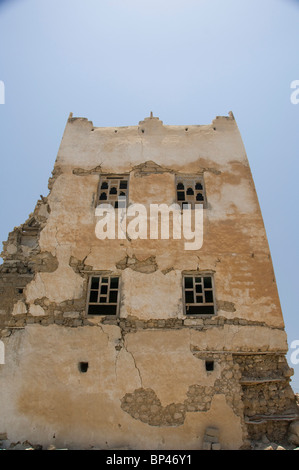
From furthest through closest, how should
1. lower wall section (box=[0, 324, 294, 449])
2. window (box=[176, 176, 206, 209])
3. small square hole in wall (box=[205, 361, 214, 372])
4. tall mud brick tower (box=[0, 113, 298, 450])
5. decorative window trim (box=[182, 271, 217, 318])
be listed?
window (box=[176, 176, 206, 209])
decorative window trim (box=[182, 271, 217, 318])
small square hole in wall (box=[205, 361, 214, 372])
tall mud brick tower (box=[0, 113, 298, 450])
lower wall section (box=[0, 324, 294, 449])

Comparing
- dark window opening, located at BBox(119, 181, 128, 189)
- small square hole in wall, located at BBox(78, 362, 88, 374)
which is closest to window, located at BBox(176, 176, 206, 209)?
dark window opening, located at BBox(119, 181, 128, 189)

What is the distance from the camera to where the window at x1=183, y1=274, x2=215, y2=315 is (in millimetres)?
7777

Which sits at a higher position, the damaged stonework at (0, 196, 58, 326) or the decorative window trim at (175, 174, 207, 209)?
the decorative window trim at (175, 174, 207, 209)

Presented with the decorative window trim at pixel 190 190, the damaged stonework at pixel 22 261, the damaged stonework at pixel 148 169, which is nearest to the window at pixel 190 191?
the decorative window trim at pixel 190 190

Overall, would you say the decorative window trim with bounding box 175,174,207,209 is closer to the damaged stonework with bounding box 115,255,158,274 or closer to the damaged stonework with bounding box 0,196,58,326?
the damaged stonework with bounding box 115,255,158,274

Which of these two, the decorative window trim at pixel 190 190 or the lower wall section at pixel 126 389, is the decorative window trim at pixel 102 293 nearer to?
the lower wall section at pixel 126 389

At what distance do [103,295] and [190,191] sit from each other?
4.17m

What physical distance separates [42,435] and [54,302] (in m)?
2.92

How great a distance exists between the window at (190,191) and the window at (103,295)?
10.3ft

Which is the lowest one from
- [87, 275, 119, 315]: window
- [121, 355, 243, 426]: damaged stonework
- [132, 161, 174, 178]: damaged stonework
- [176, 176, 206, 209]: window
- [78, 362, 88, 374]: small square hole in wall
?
[121, 355, 243, 426]: damaged stonework

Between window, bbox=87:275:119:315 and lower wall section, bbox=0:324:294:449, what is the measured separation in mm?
620

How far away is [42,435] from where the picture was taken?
21.7ft
